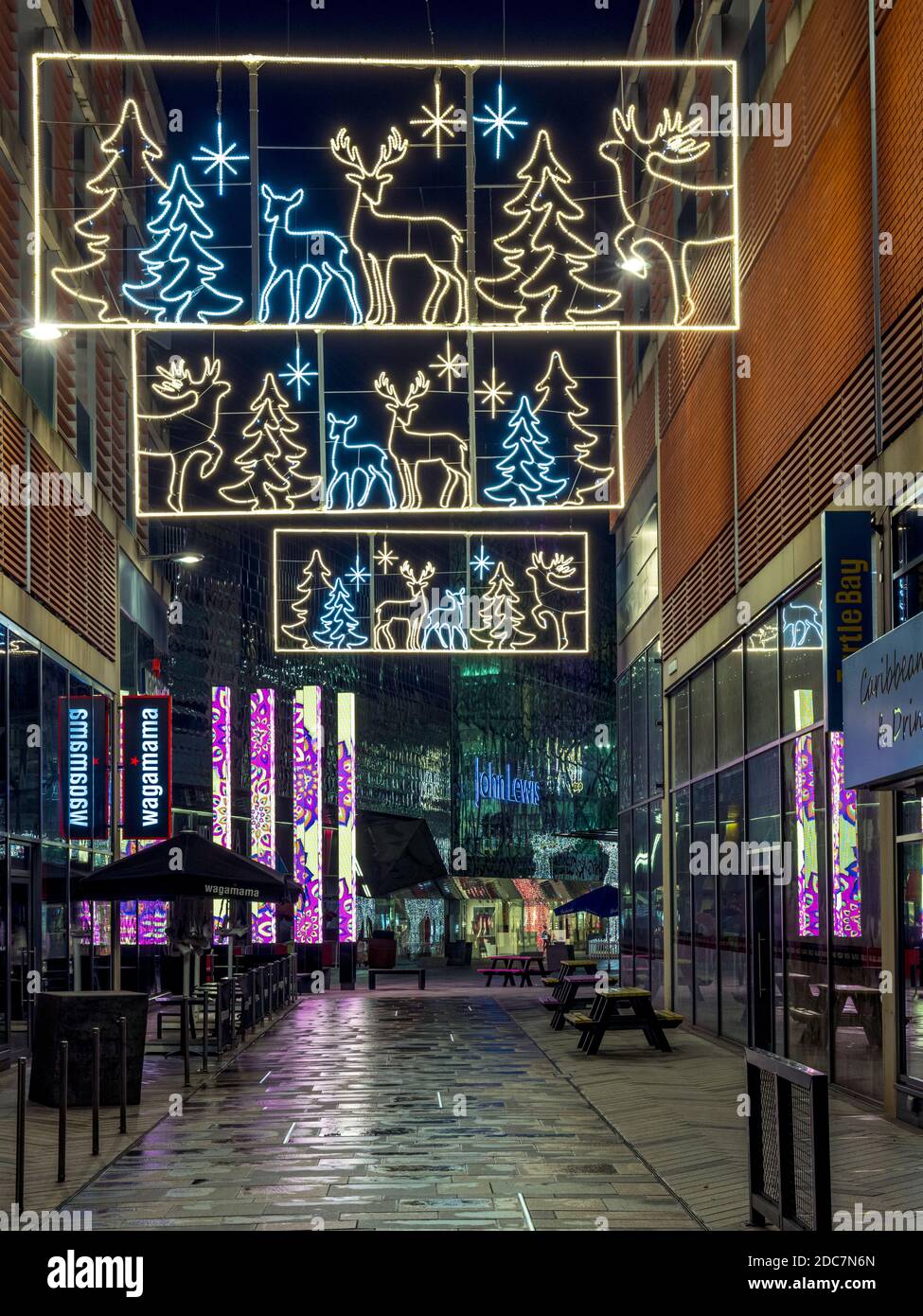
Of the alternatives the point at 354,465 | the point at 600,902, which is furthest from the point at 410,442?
the point at 600,902

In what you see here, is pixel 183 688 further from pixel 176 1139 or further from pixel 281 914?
pixel 176 1139

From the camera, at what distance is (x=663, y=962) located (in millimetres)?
28234

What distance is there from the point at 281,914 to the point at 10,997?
107 ft

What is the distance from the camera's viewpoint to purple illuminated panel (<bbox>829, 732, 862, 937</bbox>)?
1542cm

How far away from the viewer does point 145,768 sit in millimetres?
A: 28969

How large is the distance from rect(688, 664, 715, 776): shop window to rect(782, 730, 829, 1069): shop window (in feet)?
17.7

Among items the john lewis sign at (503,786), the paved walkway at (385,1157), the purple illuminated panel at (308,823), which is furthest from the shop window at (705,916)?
the john lewis sign at (503,786)

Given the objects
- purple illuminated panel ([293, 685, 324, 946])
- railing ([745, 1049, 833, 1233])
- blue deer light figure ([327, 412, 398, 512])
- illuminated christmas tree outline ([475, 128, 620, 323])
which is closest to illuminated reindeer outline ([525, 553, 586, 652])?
blue deer light figure ([327, 412, 398, 512])

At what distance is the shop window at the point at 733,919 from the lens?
69.2 feet

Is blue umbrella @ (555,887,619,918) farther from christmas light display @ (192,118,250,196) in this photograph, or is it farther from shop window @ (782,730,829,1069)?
christmas light display @ (192,118,250,196)

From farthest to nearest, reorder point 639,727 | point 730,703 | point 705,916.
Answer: point 639,727, point 705,916, point 730,703

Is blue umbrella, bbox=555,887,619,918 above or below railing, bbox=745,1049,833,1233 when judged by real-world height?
below

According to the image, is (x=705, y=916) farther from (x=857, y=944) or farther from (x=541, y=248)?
(x=541, y=248)

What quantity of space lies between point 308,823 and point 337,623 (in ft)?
49.5
